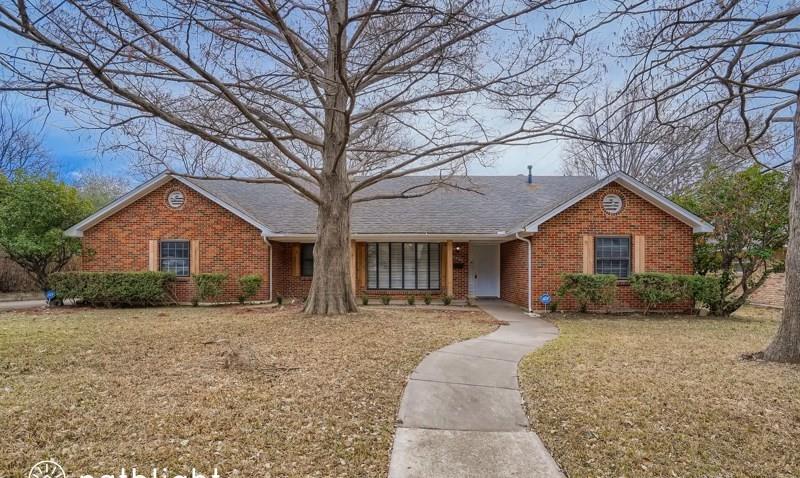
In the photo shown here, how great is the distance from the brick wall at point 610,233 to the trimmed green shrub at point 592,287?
0.64 m

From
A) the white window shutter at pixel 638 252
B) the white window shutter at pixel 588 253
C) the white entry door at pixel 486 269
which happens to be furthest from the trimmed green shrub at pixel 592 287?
the white entry door at pixel 486 269

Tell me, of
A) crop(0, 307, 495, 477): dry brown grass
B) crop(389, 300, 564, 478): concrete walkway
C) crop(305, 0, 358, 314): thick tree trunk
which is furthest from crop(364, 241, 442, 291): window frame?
crop(389, 300, 564, 478): concrete walkway

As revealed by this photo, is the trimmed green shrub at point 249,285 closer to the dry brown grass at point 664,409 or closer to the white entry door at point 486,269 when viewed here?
the white entry door at point 486,269

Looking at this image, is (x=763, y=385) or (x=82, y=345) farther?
(x=82, y=345)

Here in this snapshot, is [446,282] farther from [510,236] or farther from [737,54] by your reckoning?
[737,54]

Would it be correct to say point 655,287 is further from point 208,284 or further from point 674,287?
point 208,284

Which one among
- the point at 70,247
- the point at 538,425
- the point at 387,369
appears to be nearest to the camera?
the point at 538,425

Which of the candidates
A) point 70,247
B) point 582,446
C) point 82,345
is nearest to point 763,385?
point 582,446

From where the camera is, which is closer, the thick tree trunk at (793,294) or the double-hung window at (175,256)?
the thick tree trunk at (793,294)

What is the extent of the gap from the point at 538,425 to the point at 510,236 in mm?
10032

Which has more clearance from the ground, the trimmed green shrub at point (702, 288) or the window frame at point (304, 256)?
the window frame at point (304, 256)

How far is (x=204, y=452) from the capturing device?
3.33 meters

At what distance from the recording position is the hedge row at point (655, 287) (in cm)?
1153

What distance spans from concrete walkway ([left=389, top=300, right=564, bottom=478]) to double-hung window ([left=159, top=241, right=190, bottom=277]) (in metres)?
11.4
